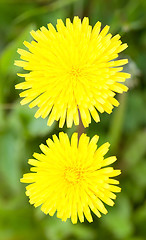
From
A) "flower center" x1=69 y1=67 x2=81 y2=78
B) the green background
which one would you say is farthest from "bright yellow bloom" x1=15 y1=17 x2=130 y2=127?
the green background

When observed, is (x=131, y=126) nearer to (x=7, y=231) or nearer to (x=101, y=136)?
(x=101, y=136)

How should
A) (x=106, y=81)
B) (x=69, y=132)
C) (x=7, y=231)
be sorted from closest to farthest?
(x=106, y=81)
(x=69, y=132)
(x=7, y=231)

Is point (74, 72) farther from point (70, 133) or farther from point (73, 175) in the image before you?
point (70, 133)

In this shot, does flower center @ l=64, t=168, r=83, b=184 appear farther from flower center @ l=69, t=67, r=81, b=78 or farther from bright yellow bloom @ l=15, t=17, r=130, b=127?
flower center @ l=69, t=67, r=81, b=78

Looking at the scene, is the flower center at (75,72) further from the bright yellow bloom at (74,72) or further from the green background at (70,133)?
the green background at (70,133)

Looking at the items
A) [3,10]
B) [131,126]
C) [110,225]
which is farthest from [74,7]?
[110,225]
